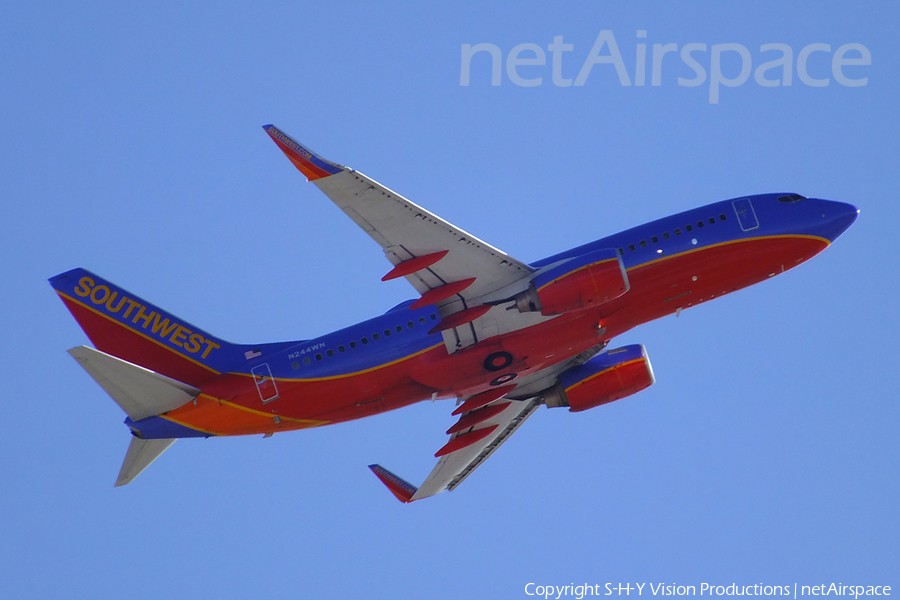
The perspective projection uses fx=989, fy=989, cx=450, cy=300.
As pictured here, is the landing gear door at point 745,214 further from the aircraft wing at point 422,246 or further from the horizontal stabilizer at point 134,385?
the horizontal stabilizer at point 134,385

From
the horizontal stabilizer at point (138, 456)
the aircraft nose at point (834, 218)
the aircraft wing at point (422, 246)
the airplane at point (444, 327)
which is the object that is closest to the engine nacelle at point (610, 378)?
the airplane at point (444, 327)

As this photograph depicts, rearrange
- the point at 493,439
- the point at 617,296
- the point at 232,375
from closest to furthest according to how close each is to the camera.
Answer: the point at 617,296, the point at 232,375, the point at 493,439

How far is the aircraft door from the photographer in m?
40.2

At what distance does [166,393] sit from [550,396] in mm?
17745

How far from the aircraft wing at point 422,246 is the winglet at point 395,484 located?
1200 cm

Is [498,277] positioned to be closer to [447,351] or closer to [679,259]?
[447,351]

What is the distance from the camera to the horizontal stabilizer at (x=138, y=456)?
4050cm

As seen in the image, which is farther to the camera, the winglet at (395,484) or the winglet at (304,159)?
the winglet at (395,484)

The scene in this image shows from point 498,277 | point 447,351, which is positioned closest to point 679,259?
point 498,277

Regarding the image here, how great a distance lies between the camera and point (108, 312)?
136 ft

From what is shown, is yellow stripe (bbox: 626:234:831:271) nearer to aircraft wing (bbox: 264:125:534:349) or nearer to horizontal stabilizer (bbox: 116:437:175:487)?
aircraft wing (bbox: 264:125:534:349)

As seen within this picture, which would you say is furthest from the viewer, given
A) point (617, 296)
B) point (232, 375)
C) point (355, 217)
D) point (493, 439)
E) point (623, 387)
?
point (493, 439)

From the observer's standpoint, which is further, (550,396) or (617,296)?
(550,396)

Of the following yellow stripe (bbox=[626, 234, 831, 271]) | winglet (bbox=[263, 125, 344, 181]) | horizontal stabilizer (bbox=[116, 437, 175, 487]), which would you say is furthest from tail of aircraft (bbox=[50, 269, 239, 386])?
yellow stripe (bbox=[626, 234, 831, 271])
